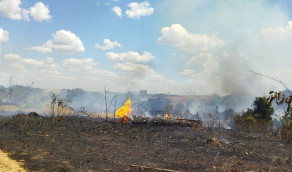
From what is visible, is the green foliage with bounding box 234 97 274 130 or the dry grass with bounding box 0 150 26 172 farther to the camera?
the green foliage with bounding box 234 97 274 130

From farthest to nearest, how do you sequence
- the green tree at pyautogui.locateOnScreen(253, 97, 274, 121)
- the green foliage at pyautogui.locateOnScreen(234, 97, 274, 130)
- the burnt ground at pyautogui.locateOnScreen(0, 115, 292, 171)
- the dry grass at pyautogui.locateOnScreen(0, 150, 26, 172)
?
the green tree at pyautogui.locateOnScreen(253, 97, 274, 121)
the green foliage at pyautogui.locateOnScreen(234, 97, 274, 130)
the burnt ground at pyautogui.locateOnScreen(0, 115, 292, 171)
the dry grass at pyautogui.locateOnScreen(0, 150, 26, 172)

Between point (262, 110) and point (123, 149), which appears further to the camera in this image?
point (262, 110)

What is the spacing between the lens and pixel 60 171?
7293mm

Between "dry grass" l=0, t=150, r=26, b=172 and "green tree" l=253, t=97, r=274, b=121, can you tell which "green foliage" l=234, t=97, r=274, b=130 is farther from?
"dry grass" l=0, t=150, r=26, b=172

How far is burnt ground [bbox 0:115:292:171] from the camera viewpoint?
8.20 metres

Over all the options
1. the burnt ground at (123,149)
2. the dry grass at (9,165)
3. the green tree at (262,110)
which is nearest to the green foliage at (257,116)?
the green tree at (262,110)

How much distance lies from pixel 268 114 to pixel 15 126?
66.3 ft

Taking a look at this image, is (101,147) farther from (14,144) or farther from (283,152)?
(283,152)

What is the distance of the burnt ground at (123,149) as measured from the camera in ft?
26.9

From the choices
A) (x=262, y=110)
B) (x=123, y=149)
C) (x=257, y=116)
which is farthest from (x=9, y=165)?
(x=262, y=110)

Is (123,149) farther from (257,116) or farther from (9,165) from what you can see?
(257,116)

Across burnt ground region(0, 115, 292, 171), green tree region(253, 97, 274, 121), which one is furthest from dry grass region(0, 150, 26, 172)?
green tree region(253, 97, 274, 121)

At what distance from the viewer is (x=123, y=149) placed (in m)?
10.8

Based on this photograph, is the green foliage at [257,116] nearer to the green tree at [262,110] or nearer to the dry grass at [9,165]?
the green tree at [262,110]
